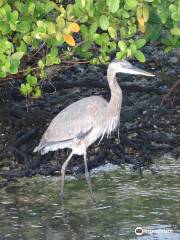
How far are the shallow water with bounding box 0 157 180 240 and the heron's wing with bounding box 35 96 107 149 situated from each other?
491mm

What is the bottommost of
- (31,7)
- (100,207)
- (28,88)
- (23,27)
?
(100,207)

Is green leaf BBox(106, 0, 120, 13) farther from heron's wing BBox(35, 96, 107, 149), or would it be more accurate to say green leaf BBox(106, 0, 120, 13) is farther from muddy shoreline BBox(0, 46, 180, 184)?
muddy shoreline BBox(0, 46, 180, 184)

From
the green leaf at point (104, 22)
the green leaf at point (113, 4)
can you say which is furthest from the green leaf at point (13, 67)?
the green leaf at point (113, 4)

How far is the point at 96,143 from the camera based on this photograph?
10.5 meters

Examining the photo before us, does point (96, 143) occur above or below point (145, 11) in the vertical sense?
below

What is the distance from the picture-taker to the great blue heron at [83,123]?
9.30 m

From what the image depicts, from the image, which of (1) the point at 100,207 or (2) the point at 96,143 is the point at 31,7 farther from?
(2) the point at 96,143

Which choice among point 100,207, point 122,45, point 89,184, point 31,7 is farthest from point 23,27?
point 89,184

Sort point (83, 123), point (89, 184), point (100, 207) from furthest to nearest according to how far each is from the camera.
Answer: point (83, 123), point (89, 184), point (100, 207)

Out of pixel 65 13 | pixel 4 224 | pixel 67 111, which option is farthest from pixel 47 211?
pixel 65 13

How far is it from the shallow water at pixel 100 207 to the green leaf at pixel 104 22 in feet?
5.43

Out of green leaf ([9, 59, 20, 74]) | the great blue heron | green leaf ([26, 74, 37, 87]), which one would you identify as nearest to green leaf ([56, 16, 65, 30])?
green leaf ([9, 59, 20, 74])

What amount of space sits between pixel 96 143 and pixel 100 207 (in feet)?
6.61

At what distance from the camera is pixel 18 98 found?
→ 1052 centimetres
